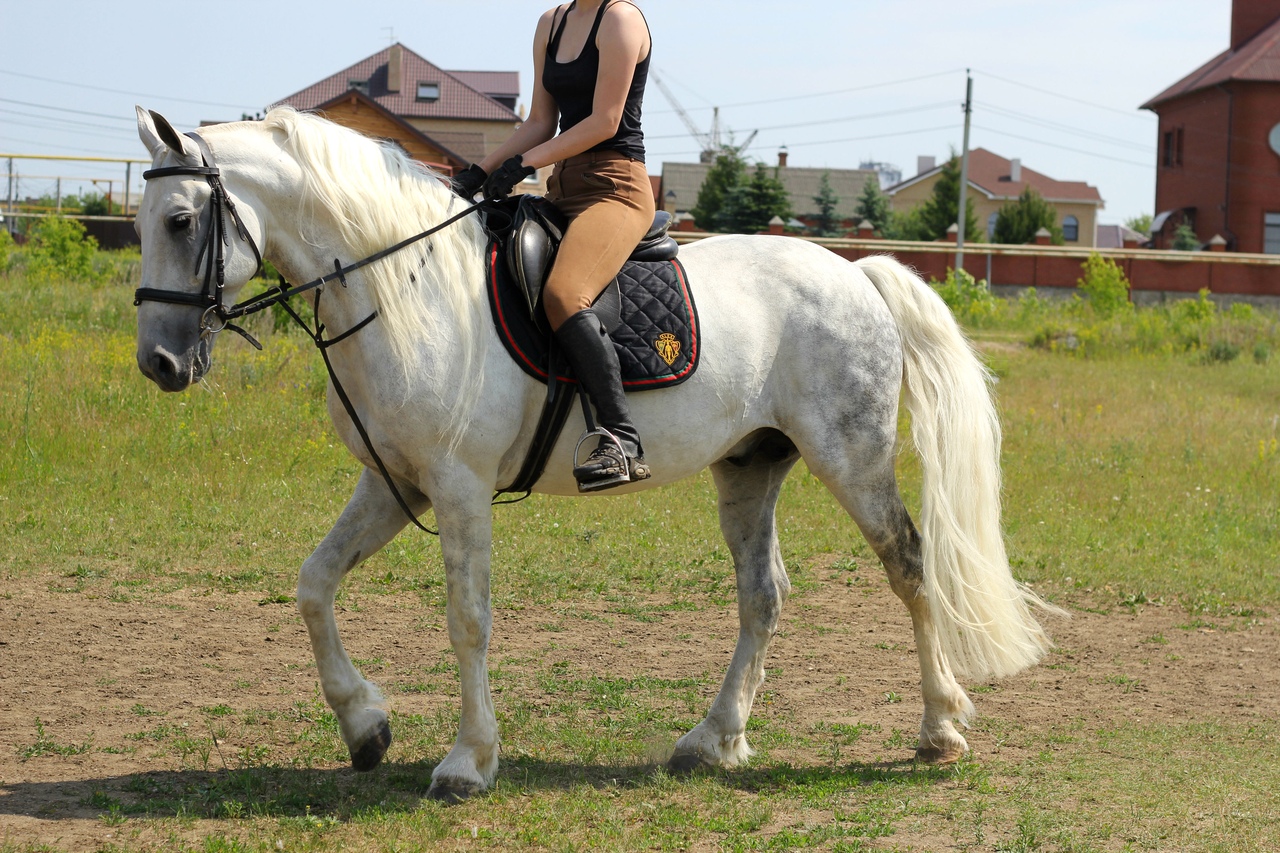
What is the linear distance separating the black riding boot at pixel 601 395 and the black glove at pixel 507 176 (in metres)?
0.57

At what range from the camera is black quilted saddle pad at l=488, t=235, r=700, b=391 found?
4.59 meters

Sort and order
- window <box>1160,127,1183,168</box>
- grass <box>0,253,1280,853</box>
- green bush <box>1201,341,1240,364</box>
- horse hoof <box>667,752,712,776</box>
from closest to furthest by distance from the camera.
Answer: grass <box>0,253,1280,853</box> < horse hoof <box>667,752,712,776</box> < green bush <box>1201,341,1240,364</box> < window <box>1160,127,1183,168</box>

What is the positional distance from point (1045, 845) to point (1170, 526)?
6.68 meters

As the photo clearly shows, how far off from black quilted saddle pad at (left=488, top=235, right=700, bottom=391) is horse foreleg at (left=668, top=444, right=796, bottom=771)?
854mm

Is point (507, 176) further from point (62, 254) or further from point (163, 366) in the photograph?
point (62, 254)

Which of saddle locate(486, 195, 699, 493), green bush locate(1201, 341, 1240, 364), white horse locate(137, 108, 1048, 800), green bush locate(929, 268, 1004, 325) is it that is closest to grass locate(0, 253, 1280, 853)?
white horse locate(137, 108, 1048, 800)

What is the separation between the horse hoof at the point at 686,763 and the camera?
5.10m

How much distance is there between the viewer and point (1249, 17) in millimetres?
53781

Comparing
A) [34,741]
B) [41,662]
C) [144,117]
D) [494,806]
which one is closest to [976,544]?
[494,806]

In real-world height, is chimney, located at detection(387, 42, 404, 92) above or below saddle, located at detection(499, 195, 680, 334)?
above

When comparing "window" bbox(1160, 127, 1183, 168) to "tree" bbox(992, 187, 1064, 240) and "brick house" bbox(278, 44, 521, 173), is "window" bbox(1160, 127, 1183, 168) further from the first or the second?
"brick house" bbox(278, 44, 521, 173)

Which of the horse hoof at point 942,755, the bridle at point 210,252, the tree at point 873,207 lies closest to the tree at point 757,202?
the tree at point 873,207

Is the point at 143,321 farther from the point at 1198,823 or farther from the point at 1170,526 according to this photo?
the point at 1170,526

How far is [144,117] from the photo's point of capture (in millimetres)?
4039
